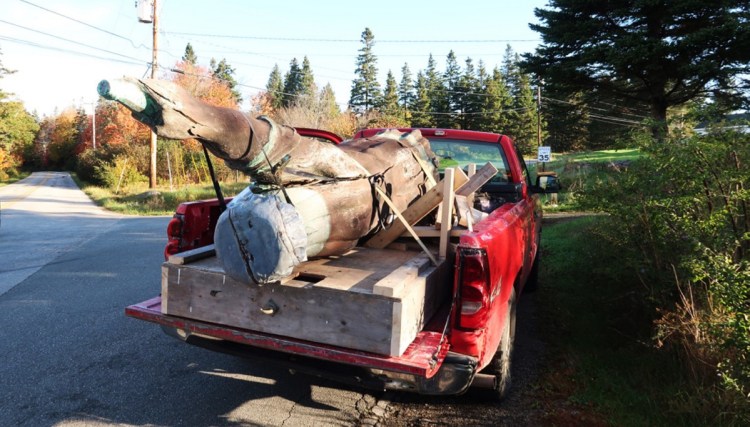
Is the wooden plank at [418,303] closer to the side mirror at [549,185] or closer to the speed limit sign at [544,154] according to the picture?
the side mirror at [549,185]

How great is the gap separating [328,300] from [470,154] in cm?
304

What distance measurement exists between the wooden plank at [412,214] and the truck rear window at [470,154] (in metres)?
1.70

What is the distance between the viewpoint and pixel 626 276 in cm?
494

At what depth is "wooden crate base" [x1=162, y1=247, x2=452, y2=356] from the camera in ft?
7.97

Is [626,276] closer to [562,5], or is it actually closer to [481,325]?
[481,325]

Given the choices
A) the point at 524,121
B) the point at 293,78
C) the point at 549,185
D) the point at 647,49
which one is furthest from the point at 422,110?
the point at 549,185

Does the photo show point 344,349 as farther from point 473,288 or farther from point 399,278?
point 473,288

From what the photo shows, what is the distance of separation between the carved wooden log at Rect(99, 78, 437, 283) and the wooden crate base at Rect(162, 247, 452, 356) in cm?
17

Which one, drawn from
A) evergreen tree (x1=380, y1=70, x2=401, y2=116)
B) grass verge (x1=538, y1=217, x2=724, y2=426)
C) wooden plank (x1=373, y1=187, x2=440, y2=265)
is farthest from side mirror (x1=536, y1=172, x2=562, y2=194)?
evergreen tree (x1=380, y1=70, x2=401, y2=116)

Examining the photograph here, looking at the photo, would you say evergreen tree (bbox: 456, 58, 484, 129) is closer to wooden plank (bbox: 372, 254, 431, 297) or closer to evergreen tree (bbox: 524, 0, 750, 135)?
evergreen tree (bbox: 524, 0, 750, 135)

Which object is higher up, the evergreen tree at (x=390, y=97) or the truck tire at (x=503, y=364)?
the evergreen tree at (x=390, y=97)

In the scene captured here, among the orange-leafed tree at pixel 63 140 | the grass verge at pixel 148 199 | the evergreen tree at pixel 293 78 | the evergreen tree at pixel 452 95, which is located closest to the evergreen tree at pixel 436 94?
the evergreen tree at pixel 452 95

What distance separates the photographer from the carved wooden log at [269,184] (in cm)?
209

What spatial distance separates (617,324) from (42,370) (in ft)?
16.9
